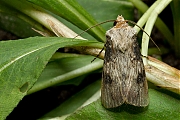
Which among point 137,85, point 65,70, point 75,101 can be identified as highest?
point 137,85

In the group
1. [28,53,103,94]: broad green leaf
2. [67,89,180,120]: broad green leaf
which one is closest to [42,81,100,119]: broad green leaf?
[28,53,103,94]: broad green leaf

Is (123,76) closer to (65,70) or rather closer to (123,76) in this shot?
(123,76)

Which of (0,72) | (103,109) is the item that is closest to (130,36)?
(103,109)

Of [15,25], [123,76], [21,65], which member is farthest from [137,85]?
[15,25]

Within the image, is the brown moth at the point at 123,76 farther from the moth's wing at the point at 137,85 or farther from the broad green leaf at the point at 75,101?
the broad green leaf at the point at 75,101

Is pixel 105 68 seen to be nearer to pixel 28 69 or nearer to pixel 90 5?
pixel 28 69

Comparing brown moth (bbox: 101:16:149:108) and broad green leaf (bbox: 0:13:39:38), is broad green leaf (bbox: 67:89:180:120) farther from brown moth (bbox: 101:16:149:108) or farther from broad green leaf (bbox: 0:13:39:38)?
broad green leaf (bbox: 0:13:39:38)

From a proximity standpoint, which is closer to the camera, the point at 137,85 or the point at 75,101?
the point at 137,85

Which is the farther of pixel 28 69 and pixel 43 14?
pixel 43 14
